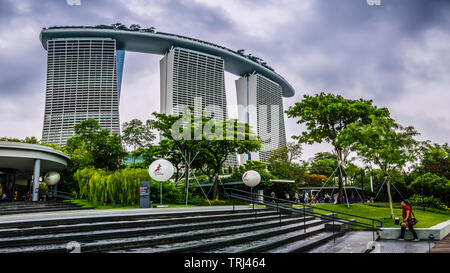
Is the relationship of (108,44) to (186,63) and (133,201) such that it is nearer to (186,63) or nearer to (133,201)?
(186,63)

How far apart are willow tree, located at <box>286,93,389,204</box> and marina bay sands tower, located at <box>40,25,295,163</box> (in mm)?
53036

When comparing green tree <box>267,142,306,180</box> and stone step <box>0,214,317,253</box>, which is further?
green tree <box>267,142,306,180</box>

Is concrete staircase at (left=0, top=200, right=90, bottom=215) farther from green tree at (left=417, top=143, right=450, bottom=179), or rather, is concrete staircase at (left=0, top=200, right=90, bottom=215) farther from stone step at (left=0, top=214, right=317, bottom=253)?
green tree at (left=417, top=143, right=450, bottom=179)

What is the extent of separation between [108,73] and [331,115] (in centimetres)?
7705

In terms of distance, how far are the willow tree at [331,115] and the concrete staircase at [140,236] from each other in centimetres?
1583

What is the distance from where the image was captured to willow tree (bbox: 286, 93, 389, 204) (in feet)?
76.9

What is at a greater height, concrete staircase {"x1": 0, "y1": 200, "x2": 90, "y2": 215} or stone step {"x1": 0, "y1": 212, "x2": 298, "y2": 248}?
stone step {"x1": 0, "y1": 212, "x2": 298, "y2": 248}

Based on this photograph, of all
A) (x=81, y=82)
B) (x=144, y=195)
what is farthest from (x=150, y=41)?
(x=144, y=195)

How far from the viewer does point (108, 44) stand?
86.5m

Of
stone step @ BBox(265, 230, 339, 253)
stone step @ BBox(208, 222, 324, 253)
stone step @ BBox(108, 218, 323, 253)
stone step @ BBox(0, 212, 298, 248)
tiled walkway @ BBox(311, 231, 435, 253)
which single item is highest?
stone step @ BBox(0, 212, 298, 248)

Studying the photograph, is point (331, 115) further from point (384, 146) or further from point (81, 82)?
point (81, 82)

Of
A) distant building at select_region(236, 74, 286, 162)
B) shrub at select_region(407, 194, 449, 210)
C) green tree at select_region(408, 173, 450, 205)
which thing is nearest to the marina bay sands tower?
distant building at select_region(236, 74, 286, 162)

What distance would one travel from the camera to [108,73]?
282 ft

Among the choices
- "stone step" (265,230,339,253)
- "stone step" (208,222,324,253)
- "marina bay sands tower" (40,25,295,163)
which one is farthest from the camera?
"marina bay sands tower" (40,25,295,163)
